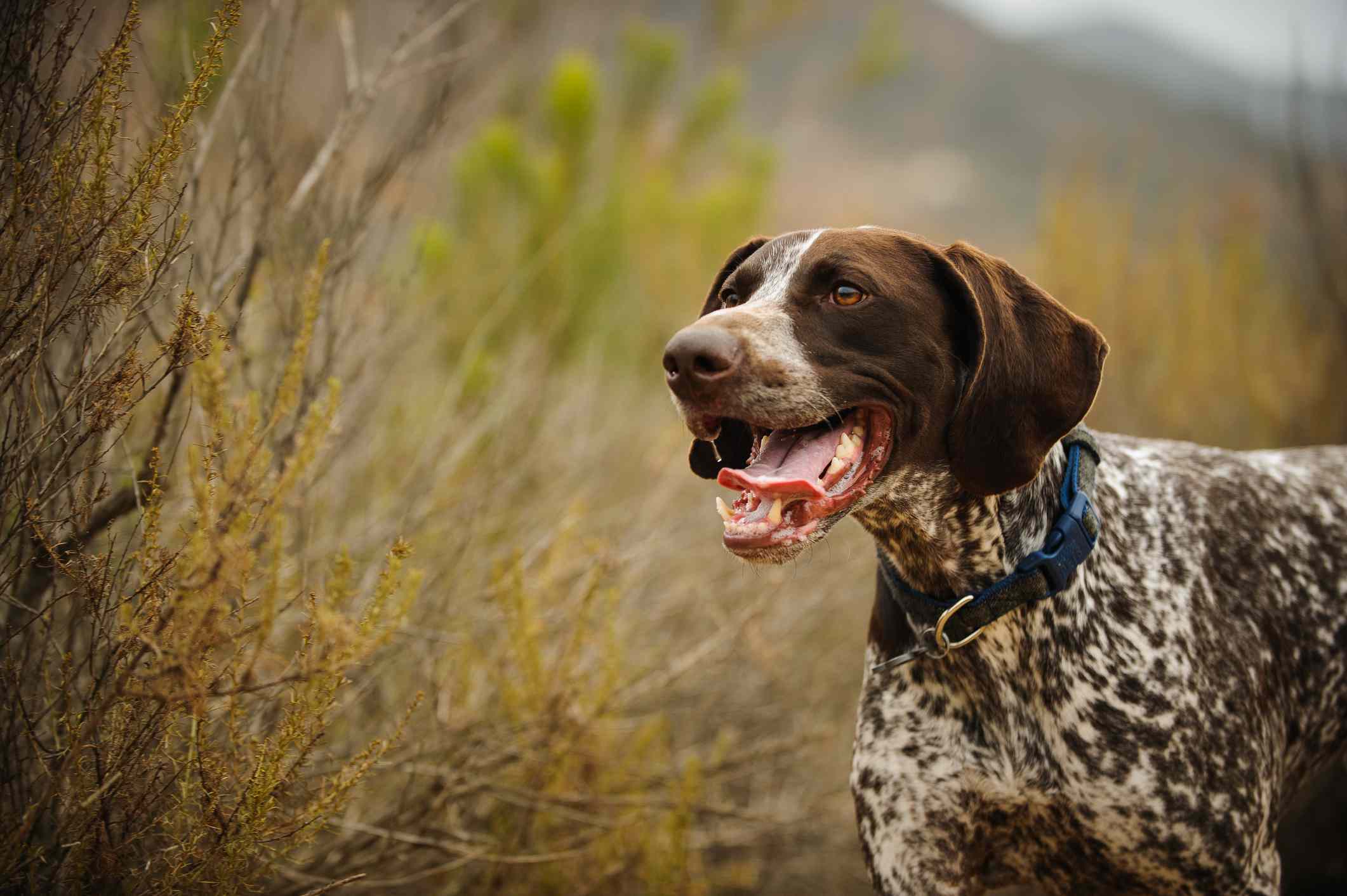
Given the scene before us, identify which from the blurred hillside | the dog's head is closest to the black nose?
the dog's head

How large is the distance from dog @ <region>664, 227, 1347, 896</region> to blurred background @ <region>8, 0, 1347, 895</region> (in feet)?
1.22

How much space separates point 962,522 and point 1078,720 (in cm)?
50

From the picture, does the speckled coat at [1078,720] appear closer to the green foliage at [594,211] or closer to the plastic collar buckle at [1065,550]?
the plastic collar buckle at [1065,550]

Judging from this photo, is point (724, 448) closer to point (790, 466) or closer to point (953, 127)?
point (790, 466)

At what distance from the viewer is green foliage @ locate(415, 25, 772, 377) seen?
6.28 m

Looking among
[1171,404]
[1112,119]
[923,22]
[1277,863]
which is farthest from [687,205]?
[923,22]

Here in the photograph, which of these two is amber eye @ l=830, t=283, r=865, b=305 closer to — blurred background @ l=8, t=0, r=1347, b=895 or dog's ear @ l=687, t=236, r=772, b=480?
dog's ear @ l=687, t=236, r=772, b=480

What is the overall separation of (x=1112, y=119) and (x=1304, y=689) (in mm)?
33374

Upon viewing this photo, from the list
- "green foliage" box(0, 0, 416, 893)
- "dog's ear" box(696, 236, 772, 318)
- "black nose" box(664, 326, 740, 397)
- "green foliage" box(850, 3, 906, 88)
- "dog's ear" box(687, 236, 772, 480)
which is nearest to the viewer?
"green foliage" box(0, 0, 416, 893)

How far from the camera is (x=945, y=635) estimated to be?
2.12m

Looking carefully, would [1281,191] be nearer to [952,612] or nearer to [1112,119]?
[952,612]

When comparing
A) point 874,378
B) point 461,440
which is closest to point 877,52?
point 461,440

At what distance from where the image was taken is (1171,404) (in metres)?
6.48

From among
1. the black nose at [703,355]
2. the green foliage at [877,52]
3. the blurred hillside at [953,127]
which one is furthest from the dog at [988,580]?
the green foliage at [877,52]
